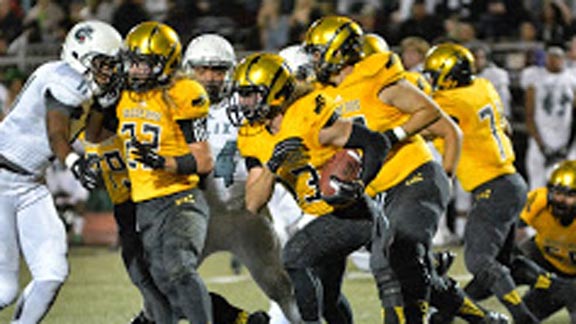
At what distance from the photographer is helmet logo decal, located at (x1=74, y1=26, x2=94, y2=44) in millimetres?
6180

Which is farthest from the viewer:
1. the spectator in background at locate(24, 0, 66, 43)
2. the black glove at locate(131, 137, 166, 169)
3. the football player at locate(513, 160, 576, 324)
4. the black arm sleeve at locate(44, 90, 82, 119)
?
the spectator in background at locate(24, 0, 66, 43)

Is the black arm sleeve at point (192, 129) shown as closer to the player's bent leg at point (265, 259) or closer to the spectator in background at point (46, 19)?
the player's bent leg at point (265, 259)

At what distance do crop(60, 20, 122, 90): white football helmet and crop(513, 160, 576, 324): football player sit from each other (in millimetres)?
2638

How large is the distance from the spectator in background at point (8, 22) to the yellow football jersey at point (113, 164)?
7339 millimetres

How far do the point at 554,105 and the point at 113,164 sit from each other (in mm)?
6794

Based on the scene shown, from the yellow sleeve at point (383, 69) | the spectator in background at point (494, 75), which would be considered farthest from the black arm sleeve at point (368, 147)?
the spectator in background at point (494, 75)

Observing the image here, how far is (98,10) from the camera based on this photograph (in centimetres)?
1364

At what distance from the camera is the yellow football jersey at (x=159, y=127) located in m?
6.02

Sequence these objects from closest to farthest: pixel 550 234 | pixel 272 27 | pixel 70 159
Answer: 1. pixel 70 159
2. pixel 550 234
3. pixel 272 27

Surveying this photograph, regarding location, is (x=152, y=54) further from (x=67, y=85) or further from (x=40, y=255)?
(x=40, y=255)

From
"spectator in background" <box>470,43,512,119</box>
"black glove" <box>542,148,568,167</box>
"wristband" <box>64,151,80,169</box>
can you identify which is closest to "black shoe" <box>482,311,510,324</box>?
"wristband" <box>64,151,80,169</box>

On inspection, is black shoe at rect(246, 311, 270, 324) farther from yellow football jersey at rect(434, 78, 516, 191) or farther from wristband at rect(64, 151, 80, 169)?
yellow football jersey at rect(434, 78, 516, 191)

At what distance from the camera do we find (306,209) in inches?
231

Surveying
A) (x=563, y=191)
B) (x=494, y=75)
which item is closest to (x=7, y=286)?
(x=563, y=191)
